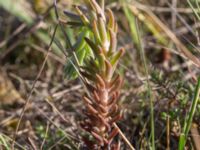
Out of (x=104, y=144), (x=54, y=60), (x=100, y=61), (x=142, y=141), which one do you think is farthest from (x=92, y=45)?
(x=54, y=60)

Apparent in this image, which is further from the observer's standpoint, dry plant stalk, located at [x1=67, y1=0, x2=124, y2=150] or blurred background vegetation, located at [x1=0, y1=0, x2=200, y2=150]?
blurred background vegetation, located at [x1=0, y1=0, x2=200, y2=150]

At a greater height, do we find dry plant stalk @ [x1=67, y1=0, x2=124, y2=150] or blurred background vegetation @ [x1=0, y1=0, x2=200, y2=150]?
dry plant stalk @ [x1=67, y1=0, x2=124, y2=150]

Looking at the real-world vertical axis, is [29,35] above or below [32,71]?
above

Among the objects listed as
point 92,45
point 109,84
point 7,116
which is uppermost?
point 92,45

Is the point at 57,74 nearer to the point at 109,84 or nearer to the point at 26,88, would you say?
the point at 26,88

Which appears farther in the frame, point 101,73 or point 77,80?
point 77,80
